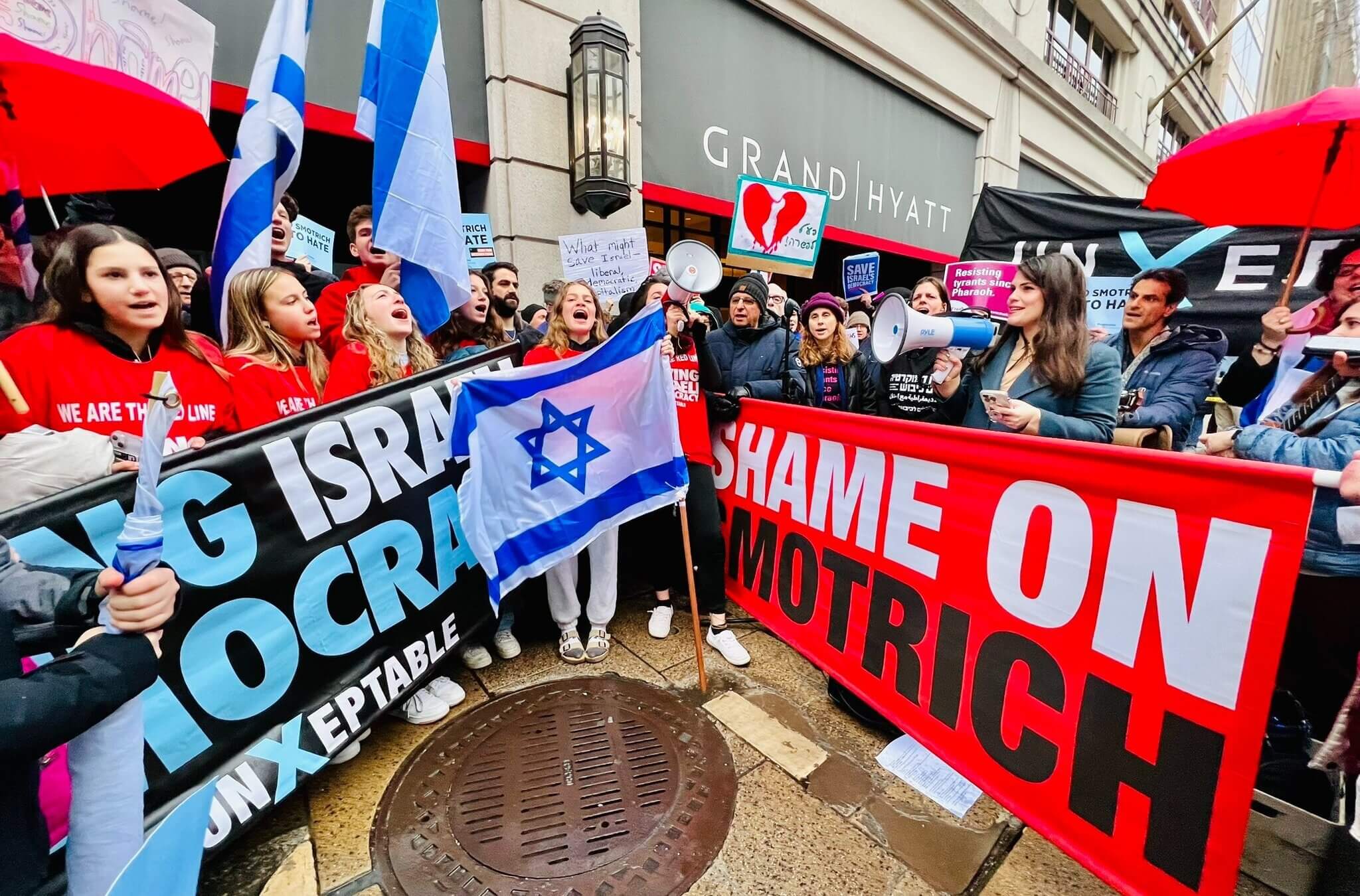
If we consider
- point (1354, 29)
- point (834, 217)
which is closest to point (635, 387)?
point (834, 217)

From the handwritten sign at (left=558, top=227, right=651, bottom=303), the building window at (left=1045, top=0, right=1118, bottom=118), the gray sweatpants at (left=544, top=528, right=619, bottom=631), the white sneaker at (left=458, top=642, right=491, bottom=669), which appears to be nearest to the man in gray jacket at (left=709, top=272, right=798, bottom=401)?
the gray sweatpants at (left=544, top=528, right=619, bottom=631)

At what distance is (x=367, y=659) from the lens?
2.31 metres

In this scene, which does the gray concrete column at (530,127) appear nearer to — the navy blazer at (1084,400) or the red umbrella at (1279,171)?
the navy blazer at (1084,400)

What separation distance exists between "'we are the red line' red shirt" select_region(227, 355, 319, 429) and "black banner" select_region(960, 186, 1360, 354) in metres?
5.62

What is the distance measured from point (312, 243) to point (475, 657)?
11.1 ft

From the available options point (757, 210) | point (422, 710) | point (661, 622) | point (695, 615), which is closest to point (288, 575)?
point (422, 710)

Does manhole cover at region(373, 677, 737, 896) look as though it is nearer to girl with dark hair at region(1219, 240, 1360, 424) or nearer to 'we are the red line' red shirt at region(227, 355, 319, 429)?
'we are the red line' red shirt at region(227, 355, 319, 429)

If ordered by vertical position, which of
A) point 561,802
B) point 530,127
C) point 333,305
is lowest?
point 561,802

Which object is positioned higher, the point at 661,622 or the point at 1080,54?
the point at 1080,54

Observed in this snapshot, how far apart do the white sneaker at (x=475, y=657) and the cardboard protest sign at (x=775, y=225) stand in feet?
10.6

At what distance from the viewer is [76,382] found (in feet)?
6.23

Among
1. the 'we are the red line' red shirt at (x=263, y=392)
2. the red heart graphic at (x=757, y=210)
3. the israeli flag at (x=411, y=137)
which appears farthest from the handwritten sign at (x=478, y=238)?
the 'we are the red line' red shirt at (x=263, y=392)

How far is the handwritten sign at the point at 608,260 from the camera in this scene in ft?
15.7

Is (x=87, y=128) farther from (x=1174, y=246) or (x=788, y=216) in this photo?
(x=1174, y=246)
